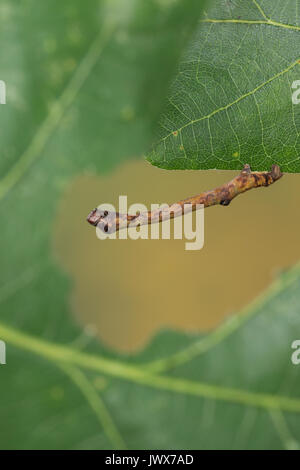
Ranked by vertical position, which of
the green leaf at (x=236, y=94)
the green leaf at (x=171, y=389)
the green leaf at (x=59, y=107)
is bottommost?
the green leaf at (x=171, y=389)

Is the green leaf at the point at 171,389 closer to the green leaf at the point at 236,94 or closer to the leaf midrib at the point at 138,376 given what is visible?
the leaf midrib at the point at 138,376

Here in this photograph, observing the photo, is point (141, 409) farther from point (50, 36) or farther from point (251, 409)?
point (50, 36)

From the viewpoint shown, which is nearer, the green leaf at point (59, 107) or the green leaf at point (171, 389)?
the green leaf at point (59, 107)

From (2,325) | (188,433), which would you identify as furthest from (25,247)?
(188,433)

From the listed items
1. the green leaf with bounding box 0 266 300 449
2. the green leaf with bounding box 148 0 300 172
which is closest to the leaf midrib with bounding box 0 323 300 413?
the green leaf with bounding box 0 266 300 449

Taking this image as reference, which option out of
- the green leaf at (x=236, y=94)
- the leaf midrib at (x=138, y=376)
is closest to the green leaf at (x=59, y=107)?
the leaf midrib at (x=138, y=376)

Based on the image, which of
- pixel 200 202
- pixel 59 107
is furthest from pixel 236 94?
pixel 59 107
